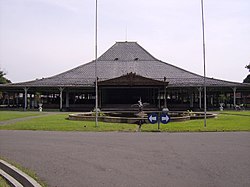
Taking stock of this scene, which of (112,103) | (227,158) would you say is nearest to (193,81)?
(112,103)

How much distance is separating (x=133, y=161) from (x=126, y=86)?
39.5 metres

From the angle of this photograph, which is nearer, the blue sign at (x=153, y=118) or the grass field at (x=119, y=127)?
the grass field at (x=119, y=127)

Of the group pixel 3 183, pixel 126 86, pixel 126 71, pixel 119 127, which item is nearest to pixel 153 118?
pixel 119 127

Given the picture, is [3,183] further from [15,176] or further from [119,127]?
[119,127]

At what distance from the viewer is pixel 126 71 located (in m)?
54.1

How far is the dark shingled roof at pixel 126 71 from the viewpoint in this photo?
49.4 m

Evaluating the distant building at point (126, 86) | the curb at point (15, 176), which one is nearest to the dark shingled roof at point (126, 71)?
the distant building at point (126, 86)

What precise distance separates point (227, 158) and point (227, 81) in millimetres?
43090

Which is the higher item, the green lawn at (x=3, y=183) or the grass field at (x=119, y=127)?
the grass field at (x=119, y=127)

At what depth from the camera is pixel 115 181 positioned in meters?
6.71

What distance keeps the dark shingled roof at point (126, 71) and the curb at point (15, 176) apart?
4132cm

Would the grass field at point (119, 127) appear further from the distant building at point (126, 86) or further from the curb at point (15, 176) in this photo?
the distant building at point (126, 86)

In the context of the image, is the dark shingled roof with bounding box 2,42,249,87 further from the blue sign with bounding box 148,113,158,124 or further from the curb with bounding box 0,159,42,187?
the curb with bounding box 0,159,42,187

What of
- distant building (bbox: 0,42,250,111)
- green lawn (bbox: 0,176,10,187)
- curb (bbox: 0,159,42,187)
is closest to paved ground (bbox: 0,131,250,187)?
curb (bbox: 0,159,42,187)
